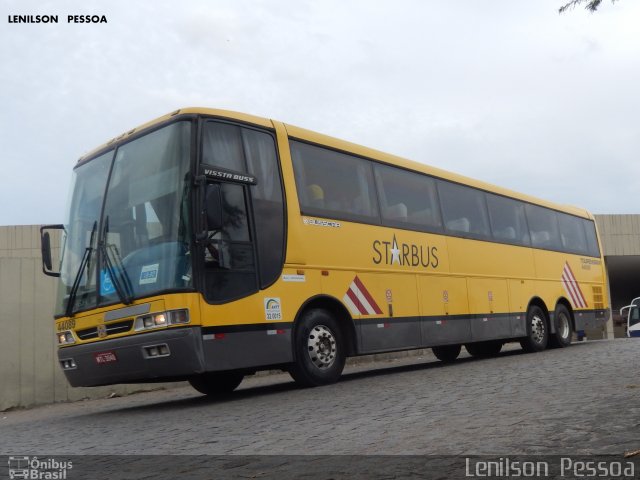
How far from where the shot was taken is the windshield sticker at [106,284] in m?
8.61

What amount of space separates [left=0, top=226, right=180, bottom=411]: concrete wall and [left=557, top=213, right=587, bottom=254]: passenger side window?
1108cm

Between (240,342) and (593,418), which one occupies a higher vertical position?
(240,342)

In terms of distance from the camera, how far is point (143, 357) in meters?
8.11

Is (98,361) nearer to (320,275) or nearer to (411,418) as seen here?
(320,275)

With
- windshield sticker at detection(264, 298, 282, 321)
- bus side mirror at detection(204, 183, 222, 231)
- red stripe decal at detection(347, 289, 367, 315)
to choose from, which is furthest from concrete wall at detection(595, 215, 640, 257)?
bus side mirror at detection(204, 183, 222, 231)

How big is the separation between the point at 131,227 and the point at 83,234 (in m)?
0.97

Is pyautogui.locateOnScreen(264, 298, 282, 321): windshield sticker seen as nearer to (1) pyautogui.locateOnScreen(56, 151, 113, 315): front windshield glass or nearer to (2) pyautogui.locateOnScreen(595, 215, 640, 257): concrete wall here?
(1) pyautogui.locateOnScreen(56, 151, 113, 315): front windshield glass

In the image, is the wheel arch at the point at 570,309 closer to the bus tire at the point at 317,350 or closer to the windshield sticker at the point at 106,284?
the bus tire at the point at 317,350

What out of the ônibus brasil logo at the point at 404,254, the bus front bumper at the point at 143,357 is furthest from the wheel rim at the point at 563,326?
the bus front bumper at the point at 143,357

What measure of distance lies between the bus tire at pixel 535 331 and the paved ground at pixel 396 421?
18.0 feet

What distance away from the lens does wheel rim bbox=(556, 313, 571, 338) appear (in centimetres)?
1642

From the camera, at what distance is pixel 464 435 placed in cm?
509

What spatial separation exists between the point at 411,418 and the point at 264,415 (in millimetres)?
1685

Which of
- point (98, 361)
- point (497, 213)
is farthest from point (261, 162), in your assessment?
point (497, 213)
